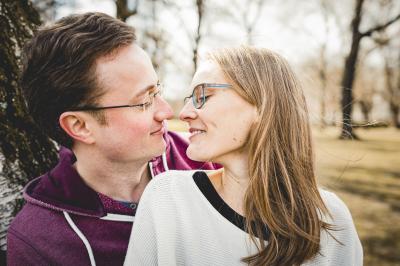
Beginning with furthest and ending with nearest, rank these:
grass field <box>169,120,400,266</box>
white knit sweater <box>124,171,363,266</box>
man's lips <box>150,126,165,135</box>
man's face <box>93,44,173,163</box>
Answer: grass field <box>169,120,400,266</box> → man's lips <box>150,126,165,135</box> → man's face <box>93,44,173,163</box> → white knit sweater <box>124,171,363,266</box>

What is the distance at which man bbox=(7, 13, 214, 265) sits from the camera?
73.7 inches

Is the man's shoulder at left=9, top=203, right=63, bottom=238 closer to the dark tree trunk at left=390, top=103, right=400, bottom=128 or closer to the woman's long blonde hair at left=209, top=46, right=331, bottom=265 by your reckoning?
the woman's long blonde hair at left=209, top=46, right=331, bottom=265

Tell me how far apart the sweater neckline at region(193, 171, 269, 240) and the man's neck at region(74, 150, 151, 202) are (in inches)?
24.0

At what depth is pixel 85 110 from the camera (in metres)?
2.13

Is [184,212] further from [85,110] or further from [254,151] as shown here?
[85,110]

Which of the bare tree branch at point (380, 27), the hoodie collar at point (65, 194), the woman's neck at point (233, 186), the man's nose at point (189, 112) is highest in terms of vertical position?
the man's nose at point (189, 112)

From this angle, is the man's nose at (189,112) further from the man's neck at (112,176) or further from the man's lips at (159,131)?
the man's neck at (112,176)

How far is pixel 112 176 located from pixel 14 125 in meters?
0.81

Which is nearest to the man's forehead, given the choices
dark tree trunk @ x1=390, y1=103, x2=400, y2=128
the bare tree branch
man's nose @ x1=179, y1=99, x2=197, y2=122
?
man's nose @ x1=179, y1=99, x2=197, y2=122

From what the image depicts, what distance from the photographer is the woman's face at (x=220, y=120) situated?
1690 mm

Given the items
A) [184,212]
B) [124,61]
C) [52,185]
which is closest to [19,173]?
[52,185]

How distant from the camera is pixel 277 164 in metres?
1.80

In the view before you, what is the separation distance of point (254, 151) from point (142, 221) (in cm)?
69

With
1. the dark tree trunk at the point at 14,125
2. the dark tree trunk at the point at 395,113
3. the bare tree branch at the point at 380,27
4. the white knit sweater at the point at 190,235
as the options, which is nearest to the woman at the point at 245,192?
the white knit sweater at the point at 190,235
